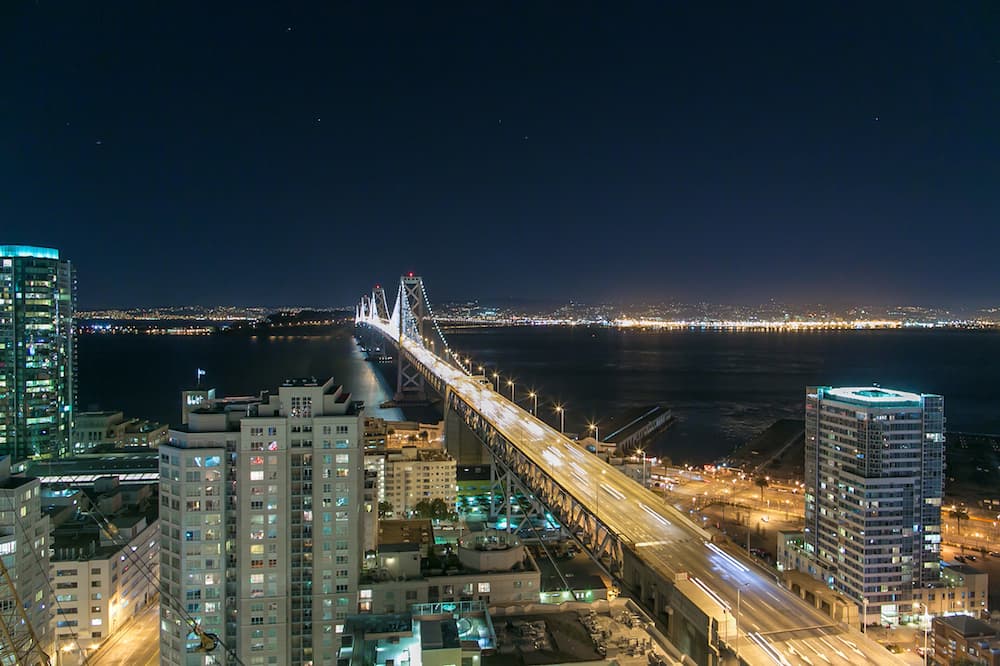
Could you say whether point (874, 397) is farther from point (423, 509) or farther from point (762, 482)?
point (423, 509)

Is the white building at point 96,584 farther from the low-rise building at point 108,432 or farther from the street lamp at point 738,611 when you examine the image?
the low-rise building at point 108,432

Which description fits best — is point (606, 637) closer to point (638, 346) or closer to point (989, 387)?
point (989, 387)

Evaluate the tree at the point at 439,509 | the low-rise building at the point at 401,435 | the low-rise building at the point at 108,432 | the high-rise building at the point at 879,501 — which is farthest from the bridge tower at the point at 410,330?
the high-rise building at the point at 879,501

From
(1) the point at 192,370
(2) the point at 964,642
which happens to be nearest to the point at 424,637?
(2) the point at 964,642

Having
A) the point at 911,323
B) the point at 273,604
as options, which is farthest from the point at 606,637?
the point at 911,323

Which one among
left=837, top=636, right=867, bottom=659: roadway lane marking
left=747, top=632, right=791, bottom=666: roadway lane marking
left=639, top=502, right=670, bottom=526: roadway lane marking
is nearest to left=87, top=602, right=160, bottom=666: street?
left=639, top=502, right=670, bottom=526: roadway lane marking
